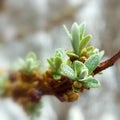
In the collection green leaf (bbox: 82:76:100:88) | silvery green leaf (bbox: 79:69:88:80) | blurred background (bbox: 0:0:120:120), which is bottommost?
green leaf (bbox: 82:76:100:88)

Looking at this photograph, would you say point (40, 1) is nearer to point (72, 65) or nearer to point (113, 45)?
point (113, 45)

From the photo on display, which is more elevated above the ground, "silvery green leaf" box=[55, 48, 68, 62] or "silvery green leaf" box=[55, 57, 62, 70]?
"silvery green leaf" box=[55, 48, 68, 62]

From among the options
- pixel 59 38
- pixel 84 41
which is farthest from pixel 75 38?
pixel 59 38

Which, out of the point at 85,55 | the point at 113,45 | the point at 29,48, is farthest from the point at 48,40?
the point at 85,55

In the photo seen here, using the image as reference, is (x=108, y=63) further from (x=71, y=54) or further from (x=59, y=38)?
(x=59, y=38)

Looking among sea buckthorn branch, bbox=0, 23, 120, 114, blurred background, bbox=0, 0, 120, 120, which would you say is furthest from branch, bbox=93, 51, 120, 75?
blurred background, bbox=0, 0, 120, 120

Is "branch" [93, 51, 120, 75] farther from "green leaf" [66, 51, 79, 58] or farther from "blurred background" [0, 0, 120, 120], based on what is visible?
"blurred background" [0, 0, 120, 120]

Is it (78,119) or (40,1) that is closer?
(78,119)
